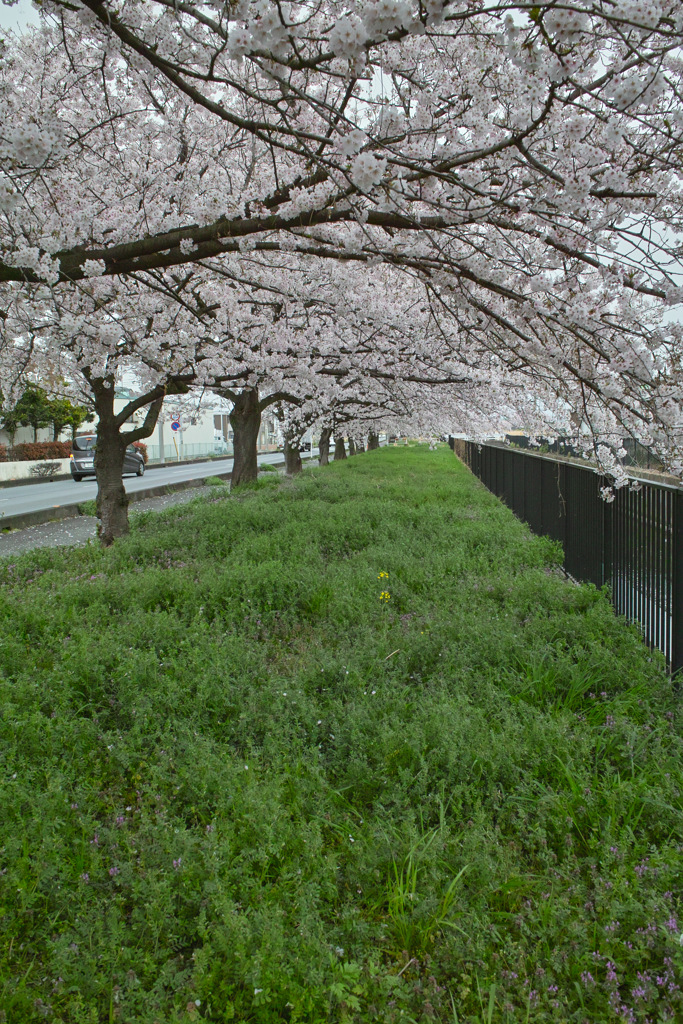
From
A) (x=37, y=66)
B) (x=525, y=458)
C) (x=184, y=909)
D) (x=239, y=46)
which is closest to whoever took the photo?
(x=184, y=909)

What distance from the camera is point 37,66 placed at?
22.8 feet

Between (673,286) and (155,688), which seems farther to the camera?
(155,688)

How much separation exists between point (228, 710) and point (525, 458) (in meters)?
8.07

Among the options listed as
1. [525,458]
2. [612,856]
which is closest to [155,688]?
[612,856]

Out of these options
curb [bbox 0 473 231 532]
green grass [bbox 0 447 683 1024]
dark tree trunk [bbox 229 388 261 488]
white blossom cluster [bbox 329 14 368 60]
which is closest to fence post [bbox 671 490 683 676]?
green grass [bbox 0 447 683 1024]

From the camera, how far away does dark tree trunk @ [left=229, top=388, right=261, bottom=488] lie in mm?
13945

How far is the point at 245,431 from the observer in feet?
47.6

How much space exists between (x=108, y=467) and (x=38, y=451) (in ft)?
91.9

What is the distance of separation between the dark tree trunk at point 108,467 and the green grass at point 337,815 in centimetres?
432

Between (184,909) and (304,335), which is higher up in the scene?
(304,335)

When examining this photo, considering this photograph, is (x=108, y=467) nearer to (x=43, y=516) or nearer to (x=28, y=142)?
(x=28, y=142)

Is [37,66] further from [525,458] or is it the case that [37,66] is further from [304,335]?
[525,458]

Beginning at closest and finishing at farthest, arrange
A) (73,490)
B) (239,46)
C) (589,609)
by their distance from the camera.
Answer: (239,46), (589,609), (73,490)

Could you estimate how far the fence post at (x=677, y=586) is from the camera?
383cm
